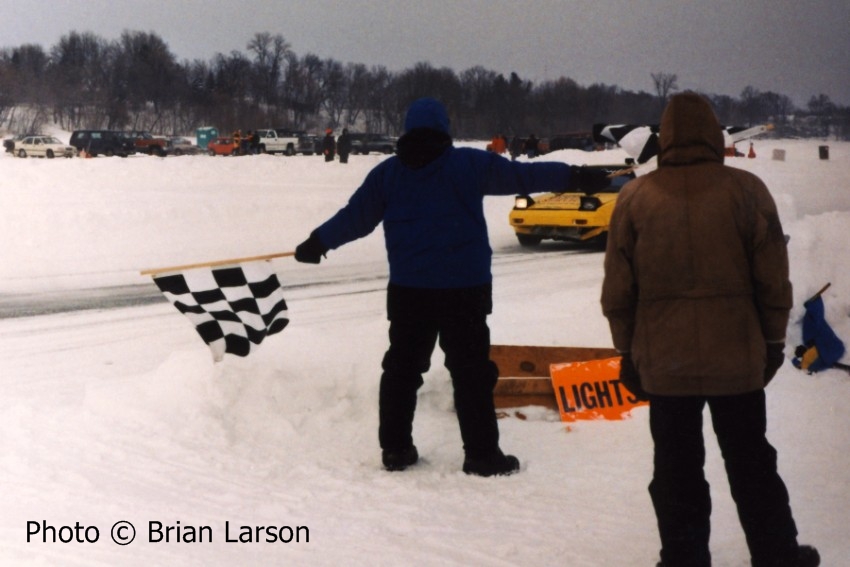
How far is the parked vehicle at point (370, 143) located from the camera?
40.2 m

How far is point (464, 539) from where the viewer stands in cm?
317

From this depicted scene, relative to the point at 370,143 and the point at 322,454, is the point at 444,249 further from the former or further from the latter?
the point at 370,143

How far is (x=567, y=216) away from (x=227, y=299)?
29.5 feet

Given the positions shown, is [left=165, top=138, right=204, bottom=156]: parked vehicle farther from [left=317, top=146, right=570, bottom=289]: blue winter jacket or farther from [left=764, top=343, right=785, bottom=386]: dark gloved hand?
[left=764, top=343, right=785, bottom=386]: dark gloved hand

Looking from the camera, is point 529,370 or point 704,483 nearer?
point 704,483

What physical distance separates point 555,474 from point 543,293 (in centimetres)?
568

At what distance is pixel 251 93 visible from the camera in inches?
1638

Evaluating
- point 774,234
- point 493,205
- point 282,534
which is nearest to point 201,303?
point 282,534

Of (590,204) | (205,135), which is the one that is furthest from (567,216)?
(205,135)

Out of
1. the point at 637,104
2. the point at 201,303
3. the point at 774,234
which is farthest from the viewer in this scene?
the point at 637,104

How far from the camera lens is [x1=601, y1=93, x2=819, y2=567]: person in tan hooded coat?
2.58 metres

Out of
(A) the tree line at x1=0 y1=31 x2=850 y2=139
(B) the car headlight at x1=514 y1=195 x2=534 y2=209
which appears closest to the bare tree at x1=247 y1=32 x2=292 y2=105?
(A) the tree line at x1=0 y1=31 x2=850 y2=139

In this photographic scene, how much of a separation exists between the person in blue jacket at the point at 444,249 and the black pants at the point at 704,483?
1.26 m

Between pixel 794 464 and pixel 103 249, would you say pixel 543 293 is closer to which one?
pixel 794 464
